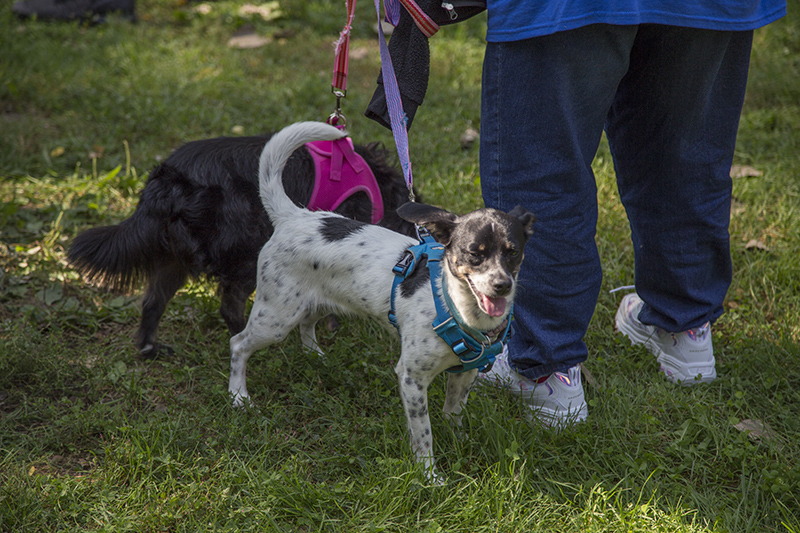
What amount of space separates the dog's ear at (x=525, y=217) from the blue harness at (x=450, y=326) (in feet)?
0.91

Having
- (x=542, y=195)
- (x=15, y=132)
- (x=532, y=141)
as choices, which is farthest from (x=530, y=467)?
(x=15, y=132)

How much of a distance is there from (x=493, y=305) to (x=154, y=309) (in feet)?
5.65

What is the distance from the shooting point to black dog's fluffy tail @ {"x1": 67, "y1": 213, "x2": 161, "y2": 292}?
8.75 ft

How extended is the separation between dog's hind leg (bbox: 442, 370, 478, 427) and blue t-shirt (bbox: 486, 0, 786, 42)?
3.78 ft

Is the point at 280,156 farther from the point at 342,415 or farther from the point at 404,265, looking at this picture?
the point at 342,415

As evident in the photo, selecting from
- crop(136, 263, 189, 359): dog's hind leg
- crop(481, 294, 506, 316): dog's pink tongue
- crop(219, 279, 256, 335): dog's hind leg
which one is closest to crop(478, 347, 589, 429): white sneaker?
crop(481, 294, 506, 316): dog's pink tongue

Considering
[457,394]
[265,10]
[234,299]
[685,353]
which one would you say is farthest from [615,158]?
[265,10]

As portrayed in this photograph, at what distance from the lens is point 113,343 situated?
3031 millimetres

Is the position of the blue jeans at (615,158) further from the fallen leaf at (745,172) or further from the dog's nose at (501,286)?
the fallen leaf at (745,172)

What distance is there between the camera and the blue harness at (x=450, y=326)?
2031 mm

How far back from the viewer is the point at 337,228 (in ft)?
7.89

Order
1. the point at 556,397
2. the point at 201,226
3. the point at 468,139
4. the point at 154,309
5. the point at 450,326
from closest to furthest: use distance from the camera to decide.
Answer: the point at 450,326 < the point at 556,397 < the point at 201,226 < the point at 154,309 < the point at 468,139

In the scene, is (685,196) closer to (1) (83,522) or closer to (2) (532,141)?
(2) (532,141)

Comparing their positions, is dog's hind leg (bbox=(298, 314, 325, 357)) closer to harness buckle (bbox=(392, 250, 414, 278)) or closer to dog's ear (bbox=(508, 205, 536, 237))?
harness buckle (bbox=(392, 250, 414, 278))
